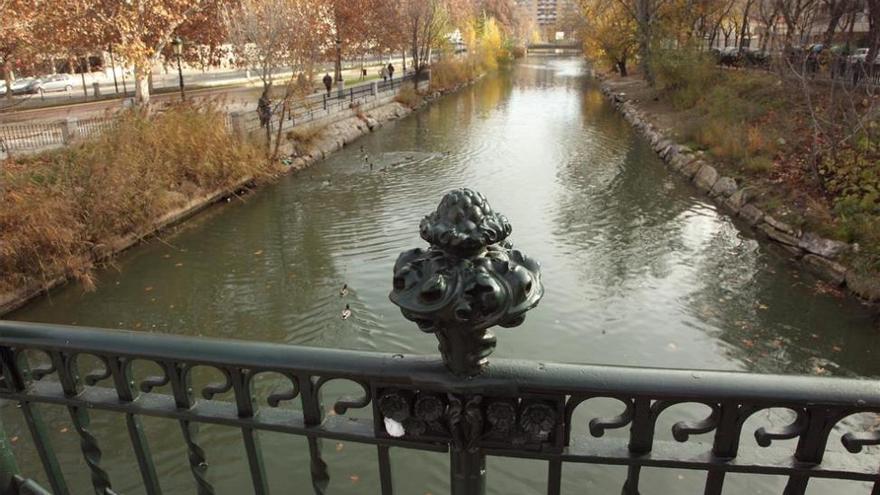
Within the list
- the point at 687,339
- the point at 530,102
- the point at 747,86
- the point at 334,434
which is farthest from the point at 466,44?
the point at 334,434

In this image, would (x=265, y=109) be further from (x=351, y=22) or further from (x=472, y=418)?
(x=351, y=22)

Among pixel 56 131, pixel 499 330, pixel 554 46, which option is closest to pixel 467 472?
pixel 499 330

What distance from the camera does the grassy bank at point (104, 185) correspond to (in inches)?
392

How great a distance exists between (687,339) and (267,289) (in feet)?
22.0

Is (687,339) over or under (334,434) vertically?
under

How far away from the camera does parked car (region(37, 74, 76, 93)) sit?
3672 cm

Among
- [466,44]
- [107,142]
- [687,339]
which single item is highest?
[466,44]

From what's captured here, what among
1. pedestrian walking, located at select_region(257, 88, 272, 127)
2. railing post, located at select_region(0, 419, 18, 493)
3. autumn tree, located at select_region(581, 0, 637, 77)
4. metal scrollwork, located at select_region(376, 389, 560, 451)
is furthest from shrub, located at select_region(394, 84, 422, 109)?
metal scrollwork, located at select_region(376, 389, 560, 451)

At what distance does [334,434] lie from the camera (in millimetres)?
1768

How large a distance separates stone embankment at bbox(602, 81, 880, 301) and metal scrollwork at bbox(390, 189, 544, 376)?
10318 mm

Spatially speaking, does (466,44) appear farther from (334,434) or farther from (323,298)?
(334,434)

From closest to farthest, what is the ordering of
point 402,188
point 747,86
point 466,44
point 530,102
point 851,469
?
point 851,469, point 402,188, point 747,86, point 530,102, point 466,44

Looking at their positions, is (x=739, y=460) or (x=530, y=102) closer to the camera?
(x=739, y=460)

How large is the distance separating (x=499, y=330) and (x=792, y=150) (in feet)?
36.3
